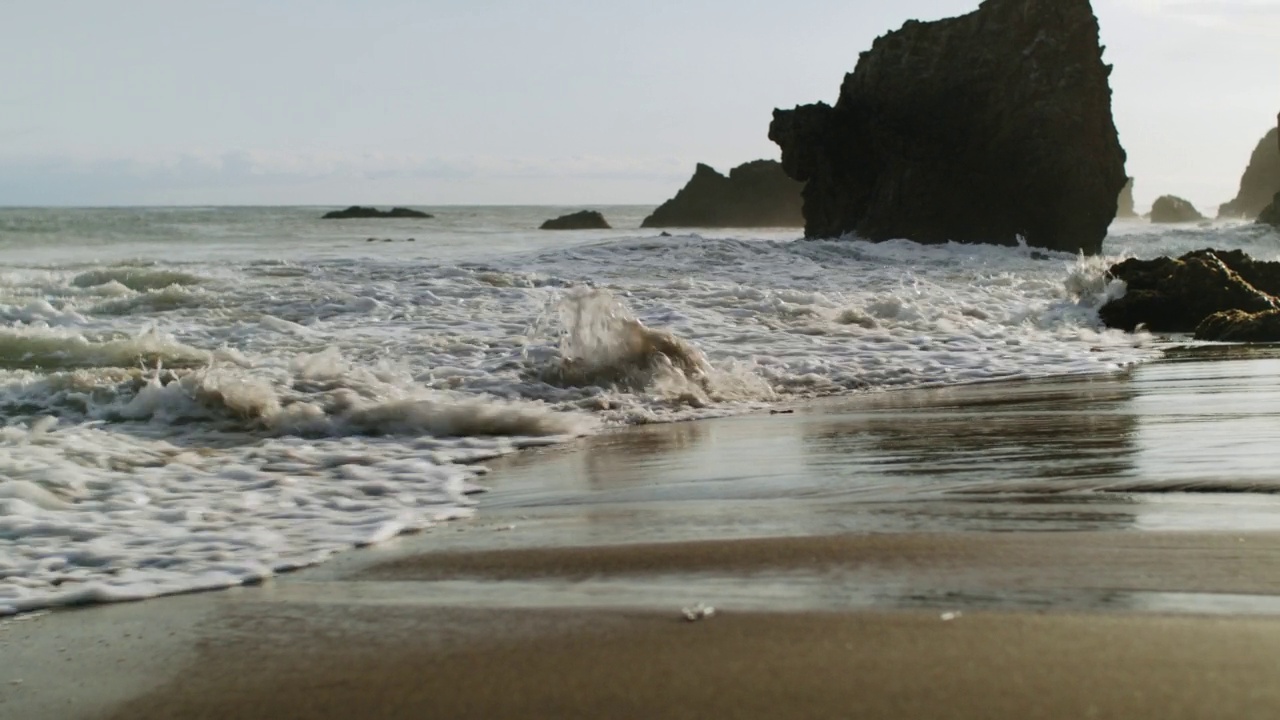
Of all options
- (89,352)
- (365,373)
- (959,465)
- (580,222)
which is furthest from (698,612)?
(580,222)

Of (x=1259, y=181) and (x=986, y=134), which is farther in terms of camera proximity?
(x=1259, y=181)

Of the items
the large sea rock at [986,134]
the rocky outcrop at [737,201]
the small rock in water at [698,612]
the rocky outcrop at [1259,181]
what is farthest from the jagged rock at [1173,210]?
the small rock in water at [698,612]

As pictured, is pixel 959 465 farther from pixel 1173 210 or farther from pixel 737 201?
pixel 1173 210

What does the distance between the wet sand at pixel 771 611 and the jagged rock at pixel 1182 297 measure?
727cm

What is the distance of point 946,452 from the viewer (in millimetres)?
4863

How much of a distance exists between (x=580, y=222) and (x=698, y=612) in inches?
1866

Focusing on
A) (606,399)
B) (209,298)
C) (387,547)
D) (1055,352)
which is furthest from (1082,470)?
(209,298)

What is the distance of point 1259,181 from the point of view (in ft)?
220

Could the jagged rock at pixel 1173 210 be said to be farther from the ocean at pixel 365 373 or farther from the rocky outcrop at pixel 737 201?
the ocean at pixel 365 373

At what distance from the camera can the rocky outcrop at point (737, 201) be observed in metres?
56.2

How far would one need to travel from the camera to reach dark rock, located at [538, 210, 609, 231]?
47.8 meters

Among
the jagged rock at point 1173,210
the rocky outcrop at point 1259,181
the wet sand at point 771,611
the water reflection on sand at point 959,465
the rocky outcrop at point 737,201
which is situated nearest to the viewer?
the wet sand at point 771,611

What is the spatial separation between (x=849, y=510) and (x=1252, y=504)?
44.8 inches

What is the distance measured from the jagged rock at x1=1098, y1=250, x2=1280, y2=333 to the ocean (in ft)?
1.15
